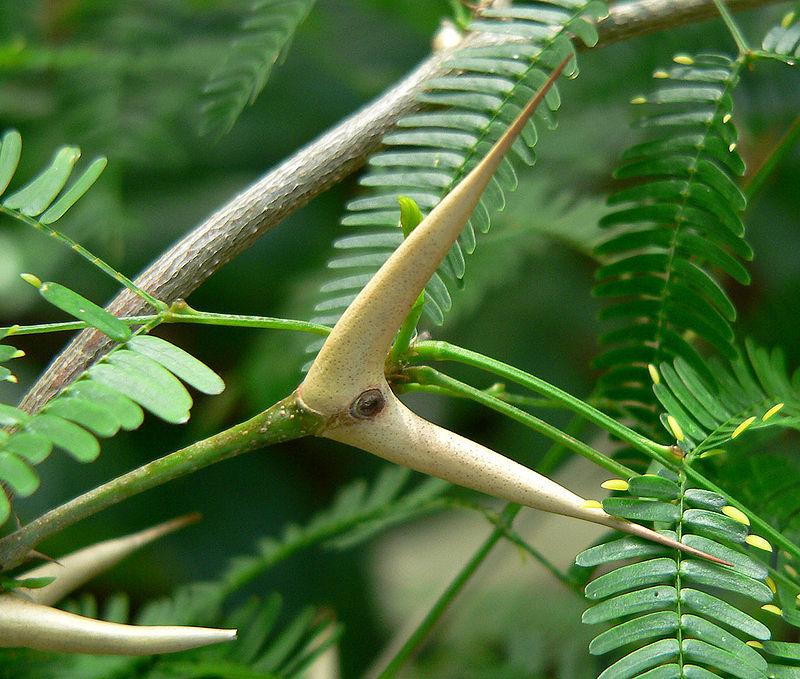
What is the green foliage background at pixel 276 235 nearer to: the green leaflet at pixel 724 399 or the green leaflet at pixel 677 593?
the green leaflet at pixel 724 399

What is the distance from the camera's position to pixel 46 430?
1.08ft

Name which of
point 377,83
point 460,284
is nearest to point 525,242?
point 377,83

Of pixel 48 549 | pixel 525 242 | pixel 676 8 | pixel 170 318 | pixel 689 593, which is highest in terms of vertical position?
pixel 525 242

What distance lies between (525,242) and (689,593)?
720 mm

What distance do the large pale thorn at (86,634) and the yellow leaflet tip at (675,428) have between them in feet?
0.73

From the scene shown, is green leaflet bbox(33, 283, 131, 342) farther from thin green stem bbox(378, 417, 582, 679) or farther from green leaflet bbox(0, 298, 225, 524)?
thin green stem bbox(378, 417, 582, 679)

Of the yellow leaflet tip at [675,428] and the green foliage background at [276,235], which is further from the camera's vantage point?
the green foliage background at [276,235]

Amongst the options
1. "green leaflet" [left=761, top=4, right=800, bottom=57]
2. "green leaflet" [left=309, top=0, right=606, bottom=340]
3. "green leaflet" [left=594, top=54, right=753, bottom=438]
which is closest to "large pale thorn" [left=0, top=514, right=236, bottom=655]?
"green leaflet" [left=309, top=0, right=606, bottom=340]

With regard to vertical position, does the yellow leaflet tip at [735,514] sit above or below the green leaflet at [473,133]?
below

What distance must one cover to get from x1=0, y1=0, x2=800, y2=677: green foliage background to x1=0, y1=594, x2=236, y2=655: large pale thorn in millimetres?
597

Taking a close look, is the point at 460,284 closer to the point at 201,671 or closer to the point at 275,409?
the point at 275,409

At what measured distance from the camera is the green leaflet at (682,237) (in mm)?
520

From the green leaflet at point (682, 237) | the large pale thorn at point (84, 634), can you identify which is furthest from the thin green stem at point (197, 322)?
the green leaflet at point (682, 237)

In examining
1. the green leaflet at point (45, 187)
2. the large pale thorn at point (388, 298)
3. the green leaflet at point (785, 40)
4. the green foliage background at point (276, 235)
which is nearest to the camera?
the large pale thorn at point (388, 298)
